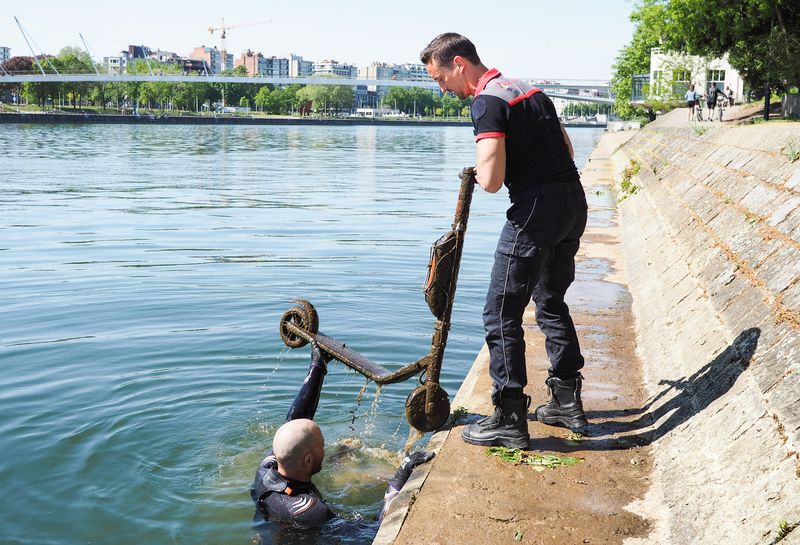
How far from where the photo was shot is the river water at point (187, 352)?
19.8 ft

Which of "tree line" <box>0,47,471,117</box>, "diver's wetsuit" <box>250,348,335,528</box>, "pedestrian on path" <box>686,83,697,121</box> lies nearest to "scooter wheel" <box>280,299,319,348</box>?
"diver's wetsuit" <box>250,348,335,528</box>

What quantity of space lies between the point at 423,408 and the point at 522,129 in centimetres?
166

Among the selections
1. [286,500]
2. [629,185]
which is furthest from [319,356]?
[629,185]

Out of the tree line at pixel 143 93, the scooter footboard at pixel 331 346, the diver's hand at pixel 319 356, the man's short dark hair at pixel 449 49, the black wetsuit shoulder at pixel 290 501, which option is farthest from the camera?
the tree line at pixel 143 93

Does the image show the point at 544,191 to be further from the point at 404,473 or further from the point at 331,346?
the point at 331,346

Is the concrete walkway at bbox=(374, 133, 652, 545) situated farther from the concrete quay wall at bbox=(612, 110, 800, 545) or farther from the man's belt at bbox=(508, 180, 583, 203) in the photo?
the man's belt at bbox=(508, 180, 583, 203)

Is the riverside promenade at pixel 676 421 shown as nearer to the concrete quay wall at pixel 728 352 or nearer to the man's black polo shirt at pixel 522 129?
the concrete quay wall at pixel 728 352

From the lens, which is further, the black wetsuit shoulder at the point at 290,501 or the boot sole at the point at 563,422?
the boot sole at the point at 563,422

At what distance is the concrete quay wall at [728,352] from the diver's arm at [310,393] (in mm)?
2130

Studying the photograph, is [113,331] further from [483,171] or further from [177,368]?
[483,171]

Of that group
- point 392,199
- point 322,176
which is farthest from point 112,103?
point 392,199

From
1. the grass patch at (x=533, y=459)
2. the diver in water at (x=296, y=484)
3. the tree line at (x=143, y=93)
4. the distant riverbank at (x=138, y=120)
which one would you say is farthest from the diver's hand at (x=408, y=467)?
the tree line at (x=143, y=93)

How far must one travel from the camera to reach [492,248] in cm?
1653

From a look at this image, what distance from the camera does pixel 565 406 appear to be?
17.3ft
